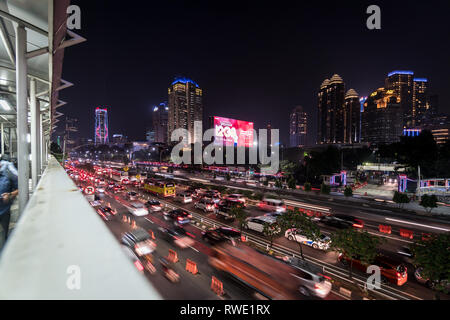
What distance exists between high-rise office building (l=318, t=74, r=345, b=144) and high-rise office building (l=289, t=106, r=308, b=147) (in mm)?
64892

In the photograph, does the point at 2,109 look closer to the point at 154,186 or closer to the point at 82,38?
the point at 82,38

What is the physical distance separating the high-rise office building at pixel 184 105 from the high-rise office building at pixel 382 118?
312 feet

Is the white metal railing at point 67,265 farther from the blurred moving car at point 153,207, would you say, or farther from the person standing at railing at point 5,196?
the blurred moving car at point 153,207

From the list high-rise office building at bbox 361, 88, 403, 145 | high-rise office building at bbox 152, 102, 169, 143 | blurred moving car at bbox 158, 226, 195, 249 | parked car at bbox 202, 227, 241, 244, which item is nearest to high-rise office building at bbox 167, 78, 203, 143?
high-rise office building at bbox 152, 102, 169, 143

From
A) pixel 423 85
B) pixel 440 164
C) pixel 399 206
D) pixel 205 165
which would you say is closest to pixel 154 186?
pixel 399 206

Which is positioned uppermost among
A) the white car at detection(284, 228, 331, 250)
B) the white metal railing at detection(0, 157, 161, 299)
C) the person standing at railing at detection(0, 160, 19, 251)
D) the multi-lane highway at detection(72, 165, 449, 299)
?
the white metal railing at detection(0, 157, 161, 299)

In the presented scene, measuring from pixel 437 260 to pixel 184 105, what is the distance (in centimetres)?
13726

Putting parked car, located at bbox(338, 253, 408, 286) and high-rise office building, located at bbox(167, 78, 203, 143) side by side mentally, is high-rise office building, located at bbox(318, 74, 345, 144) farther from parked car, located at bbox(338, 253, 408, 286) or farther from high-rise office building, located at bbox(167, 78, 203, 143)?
parked car, located at bbox(338, 253, 408, 286)

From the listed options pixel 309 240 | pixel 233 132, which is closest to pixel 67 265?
pixel 309 240

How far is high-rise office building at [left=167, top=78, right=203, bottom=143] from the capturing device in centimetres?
13000

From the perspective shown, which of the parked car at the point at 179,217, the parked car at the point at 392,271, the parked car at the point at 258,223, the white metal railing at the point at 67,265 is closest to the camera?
the white metal railing at the point at 67,265

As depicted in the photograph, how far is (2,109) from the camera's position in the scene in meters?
9.69

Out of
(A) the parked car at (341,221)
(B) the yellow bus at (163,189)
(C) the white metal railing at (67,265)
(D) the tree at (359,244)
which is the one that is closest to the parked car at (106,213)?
(B) the yellow bus at (163,189)

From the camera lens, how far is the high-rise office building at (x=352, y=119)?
11681 centimetres
